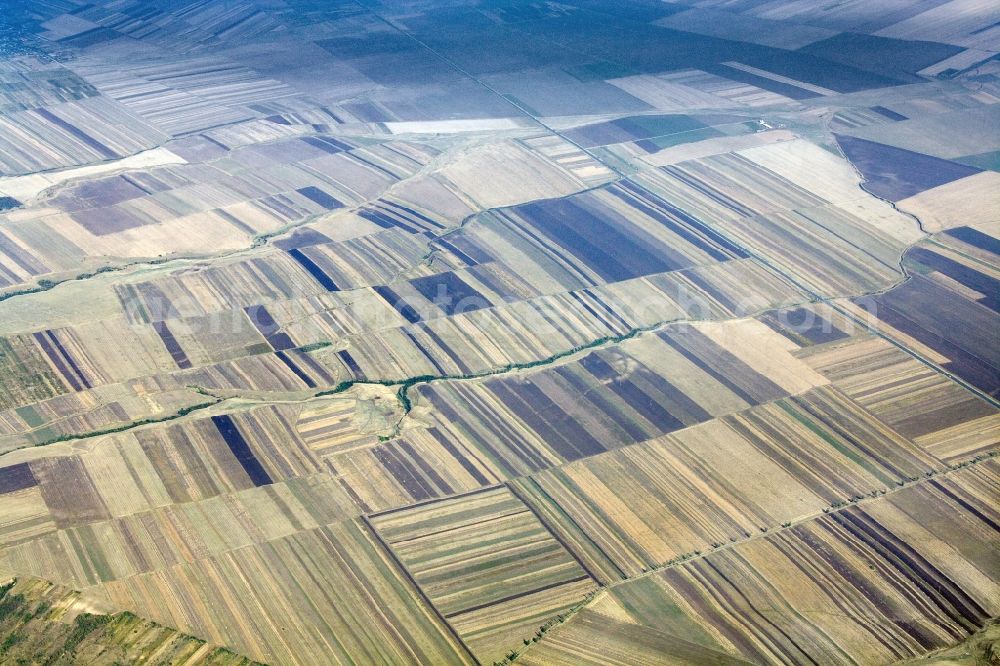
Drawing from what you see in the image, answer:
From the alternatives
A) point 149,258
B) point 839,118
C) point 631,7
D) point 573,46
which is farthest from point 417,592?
point 631,7

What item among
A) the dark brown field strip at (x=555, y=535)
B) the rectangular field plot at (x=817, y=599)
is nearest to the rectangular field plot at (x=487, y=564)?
the dark brown field strip at (x=555, y=535)

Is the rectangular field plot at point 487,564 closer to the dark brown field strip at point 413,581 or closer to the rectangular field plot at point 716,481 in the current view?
the dark brown field strip at point 413,581

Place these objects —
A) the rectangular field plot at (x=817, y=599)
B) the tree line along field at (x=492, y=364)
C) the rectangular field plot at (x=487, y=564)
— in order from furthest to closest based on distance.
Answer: the tree line along field at (x=492, y=364) → the rectangular field plot at (x=487, y=564) → the rectangular field plot at (x=817, y=599)

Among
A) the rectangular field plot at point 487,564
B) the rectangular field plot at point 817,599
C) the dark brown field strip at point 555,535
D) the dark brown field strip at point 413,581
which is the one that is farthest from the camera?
the dark brown field strip at point 555,535

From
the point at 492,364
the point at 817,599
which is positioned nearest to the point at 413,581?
the point at 817,599

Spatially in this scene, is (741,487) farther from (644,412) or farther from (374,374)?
(374,374)
